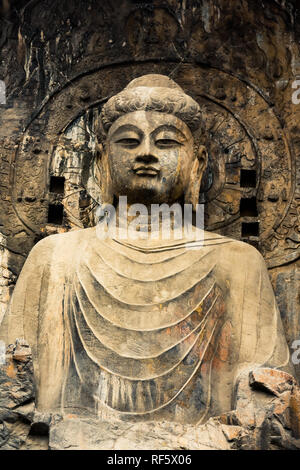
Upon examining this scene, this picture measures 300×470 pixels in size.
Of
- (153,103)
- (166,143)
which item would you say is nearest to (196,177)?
(166,143)

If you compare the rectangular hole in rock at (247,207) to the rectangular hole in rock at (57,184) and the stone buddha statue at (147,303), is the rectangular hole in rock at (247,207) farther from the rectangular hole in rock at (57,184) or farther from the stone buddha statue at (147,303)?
the rectangular hole in rock at (57,184)

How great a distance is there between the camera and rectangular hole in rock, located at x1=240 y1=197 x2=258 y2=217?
1145 centimetres

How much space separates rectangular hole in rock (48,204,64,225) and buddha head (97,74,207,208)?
912mm

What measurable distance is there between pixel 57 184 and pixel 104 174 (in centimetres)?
105

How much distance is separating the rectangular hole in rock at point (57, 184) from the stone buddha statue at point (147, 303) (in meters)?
1.00

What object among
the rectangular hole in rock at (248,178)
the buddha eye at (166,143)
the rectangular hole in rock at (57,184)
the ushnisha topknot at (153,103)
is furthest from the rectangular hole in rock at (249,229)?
the rectangular hole in rock at (57,184)

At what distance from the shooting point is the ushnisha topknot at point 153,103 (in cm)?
1036

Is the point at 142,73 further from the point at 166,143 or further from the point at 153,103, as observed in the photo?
the point at 166,143

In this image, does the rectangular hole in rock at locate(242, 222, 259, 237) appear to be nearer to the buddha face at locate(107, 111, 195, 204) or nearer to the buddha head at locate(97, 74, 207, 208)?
the buddha head at locate(97, 74, 207, 208)

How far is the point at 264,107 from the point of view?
11695mm

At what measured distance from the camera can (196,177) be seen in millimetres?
10617

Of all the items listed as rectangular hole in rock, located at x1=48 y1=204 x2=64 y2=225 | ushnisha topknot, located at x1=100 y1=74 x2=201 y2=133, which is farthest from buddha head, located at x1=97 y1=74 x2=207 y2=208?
rectangular hole in rock, located at x1=48 y1=204 x2=64 y2=225
